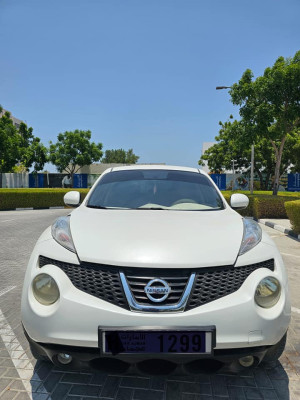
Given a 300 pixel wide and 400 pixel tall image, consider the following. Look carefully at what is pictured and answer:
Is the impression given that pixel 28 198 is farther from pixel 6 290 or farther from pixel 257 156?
pixel 257 156

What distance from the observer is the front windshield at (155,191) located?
10.3 feet

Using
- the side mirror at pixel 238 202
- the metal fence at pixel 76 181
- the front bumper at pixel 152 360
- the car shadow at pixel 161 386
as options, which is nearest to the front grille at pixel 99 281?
the front bumper at pixel 152 360

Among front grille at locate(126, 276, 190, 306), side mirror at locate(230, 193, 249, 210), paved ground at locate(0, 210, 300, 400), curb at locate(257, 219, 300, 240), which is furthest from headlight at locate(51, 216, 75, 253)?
curb at locate(257, 219, 300, 240)

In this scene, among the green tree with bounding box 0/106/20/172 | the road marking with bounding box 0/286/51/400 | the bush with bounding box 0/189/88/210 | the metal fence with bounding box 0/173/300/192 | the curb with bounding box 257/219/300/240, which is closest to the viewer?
the road marking with bounding box 0/286/51/400

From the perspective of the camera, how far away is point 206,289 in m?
1.89

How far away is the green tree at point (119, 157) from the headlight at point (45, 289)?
10959cm

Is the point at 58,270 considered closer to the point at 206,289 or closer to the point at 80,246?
the point at 80,246

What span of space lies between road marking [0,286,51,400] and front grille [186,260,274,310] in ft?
4.01

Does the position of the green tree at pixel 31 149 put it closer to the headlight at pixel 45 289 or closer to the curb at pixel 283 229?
the curb at pixel 283 229

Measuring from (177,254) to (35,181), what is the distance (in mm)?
39457

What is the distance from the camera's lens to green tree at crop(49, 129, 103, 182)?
153ft

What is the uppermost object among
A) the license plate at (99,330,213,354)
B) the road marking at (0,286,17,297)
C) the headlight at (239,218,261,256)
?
the headlight at (239,218,261,256)

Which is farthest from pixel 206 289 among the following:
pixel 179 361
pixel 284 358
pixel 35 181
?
pixel 35 181

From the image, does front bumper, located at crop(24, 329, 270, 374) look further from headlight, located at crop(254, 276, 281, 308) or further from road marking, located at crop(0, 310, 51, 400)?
road marking, located at crop(0, 310, 51, 400)
